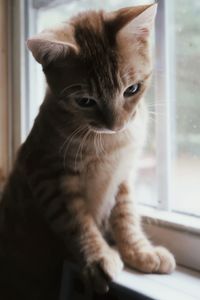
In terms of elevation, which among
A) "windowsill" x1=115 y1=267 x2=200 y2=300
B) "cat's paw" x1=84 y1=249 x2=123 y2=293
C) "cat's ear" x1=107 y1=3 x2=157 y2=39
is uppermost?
"cat's ear" x1=107 y1=3 x2=157 y2=39

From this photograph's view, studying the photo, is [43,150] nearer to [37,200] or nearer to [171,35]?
[37,200]

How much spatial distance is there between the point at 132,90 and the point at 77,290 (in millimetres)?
464

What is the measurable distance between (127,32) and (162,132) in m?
0.30

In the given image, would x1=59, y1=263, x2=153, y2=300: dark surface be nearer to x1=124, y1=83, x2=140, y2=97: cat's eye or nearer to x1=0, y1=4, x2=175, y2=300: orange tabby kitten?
x1=0, y1=4, x2=175, y2=300: orange tabby kitten

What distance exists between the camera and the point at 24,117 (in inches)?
57.7

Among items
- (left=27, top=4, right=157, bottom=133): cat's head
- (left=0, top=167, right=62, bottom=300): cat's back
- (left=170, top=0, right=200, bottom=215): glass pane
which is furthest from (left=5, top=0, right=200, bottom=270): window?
(left=0, top=167, right=62, bottom=300): cat's back

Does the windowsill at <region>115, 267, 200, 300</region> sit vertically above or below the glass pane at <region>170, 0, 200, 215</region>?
below

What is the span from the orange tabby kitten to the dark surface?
0.09 feet

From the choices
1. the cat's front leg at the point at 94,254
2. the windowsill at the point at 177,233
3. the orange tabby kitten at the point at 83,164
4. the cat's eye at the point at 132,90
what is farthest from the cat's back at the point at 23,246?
the cat's eye at the point at 132,90

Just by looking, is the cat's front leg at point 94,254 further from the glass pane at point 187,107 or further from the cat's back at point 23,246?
the glass pane at point 187,107

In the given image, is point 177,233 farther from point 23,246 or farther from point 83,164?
point 23,246

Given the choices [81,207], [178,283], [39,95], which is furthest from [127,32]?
[39,95]

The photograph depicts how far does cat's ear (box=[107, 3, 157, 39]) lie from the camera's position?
87cm

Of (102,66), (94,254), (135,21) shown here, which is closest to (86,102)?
(102,66)
